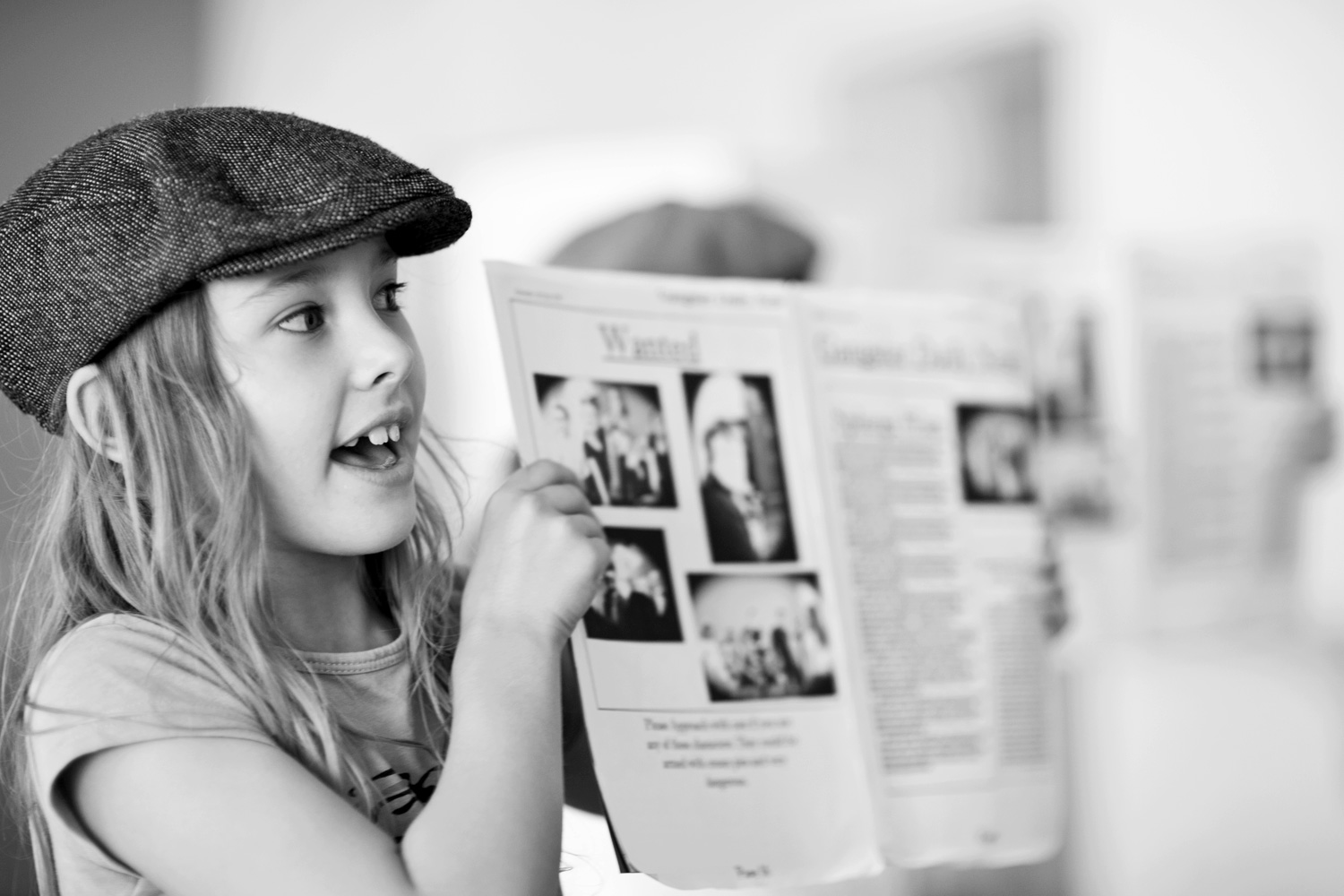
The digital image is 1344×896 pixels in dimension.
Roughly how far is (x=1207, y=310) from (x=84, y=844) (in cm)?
178

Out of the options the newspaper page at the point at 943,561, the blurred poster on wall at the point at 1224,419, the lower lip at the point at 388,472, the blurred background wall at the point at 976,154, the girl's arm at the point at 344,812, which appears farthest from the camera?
the blurred background wall at the point at 976,154

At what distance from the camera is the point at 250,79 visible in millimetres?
2547

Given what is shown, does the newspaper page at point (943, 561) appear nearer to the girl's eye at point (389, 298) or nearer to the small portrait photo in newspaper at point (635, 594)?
the small portrait photo in newspaper at point (635, 594)

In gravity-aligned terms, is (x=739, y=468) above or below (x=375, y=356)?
below

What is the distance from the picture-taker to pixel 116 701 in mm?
607

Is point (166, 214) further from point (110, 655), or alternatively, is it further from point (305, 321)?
point (110, 655)

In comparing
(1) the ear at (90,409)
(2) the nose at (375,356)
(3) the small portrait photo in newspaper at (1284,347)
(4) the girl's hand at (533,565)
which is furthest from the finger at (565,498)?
(3) the small portrait photo in newspaper at (1284,347)

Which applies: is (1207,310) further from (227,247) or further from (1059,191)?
(227,247)

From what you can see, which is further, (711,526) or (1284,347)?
(1284,347)

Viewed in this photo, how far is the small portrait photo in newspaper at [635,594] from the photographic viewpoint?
785 mm

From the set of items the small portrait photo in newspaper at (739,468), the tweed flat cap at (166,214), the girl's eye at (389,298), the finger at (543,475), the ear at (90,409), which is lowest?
the small portrait photo in newspaper at (739,468)

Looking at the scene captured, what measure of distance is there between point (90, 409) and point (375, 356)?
0.15m

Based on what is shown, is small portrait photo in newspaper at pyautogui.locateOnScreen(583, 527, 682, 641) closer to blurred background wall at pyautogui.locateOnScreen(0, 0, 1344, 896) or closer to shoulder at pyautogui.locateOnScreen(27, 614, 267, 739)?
shoulder at pyautogui.locateOnScreen(27, 614, 267, 739)

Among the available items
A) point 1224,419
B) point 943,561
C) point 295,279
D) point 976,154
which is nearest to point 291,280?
point 295,279
